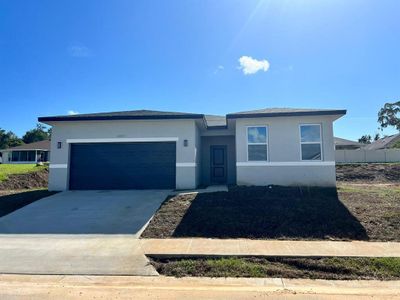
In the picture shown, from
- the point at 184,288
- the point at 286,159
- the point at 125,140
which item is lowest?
the point at 184,288

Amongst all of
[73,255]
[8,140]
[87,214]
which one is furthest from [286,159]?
[8,140]

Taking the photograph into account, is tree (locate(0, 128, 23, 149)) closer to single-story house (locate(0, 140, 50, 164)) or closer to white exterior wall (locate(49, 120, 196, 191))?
single-story house (locate(0, 140, 50, 164))

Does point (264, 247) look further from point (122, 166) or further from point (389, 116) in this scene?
point (389, 116)

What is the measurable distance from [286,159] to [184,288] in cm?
888

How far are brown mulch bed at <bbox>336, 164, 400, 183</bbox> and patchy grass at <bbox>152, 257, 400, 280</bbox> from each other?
16939 mm

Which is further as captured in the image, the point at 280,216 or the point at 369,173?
the point at 369,173

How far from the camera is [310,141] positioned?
39.8ft

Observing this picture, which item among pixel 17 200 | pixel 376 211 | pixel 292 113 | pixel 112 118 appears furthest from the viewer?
pixel 112 118

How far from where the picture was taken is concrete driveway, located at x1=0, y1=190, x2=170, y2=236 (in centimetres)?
783

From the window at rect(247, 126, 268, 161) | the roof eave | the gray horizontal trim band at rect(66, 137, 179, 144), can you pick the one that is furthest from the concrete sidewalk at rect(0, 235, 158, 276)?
the window at rect(247, 126, 268, 161)

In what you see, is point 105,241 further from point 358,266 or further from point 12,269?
point 358,266

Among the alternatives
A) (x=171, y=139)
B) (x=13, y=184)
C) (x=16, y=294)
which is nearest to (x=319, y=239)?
(x=16, y=294)

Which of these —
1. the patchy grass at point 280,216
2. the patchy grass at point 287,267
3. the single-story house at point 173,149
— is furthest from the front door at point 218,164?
the patchy grass at point 287,267

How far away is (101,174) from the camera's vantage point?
1300 centimetres
